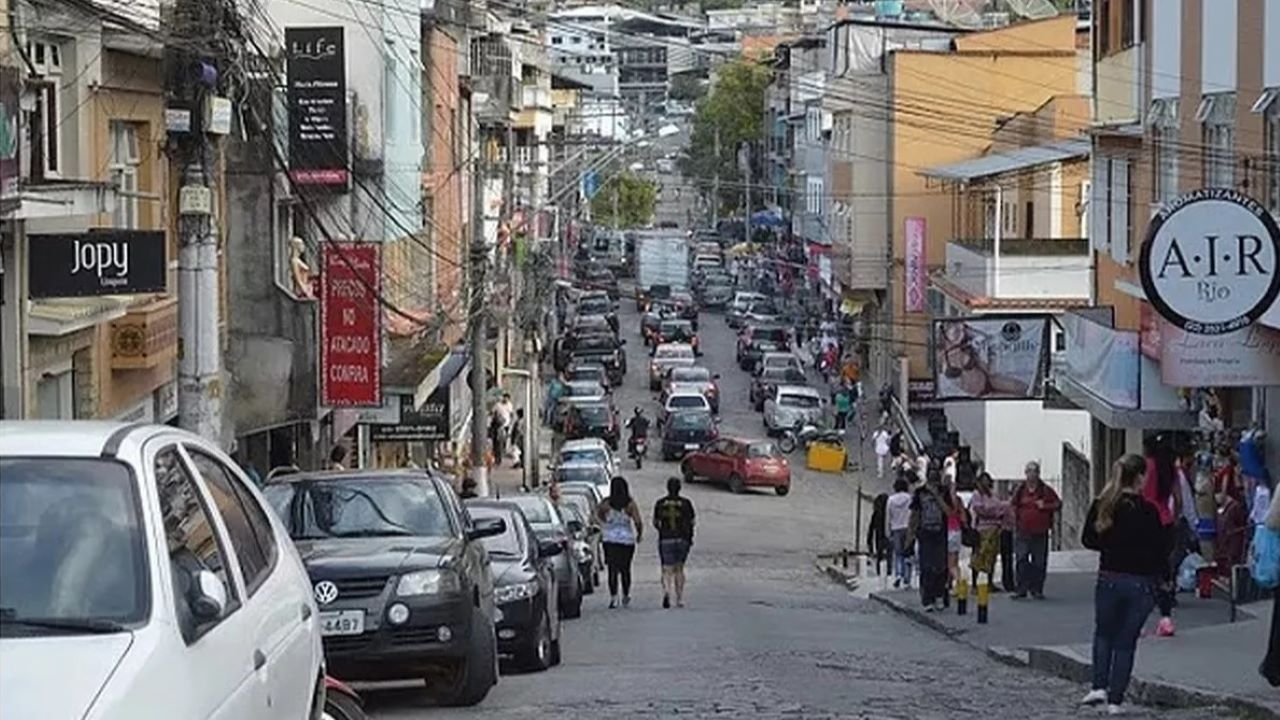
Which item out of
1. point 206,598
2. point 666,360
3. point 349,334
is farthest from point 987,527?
point 666,360

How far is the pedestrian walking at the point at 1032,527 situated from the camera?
86.7 ft

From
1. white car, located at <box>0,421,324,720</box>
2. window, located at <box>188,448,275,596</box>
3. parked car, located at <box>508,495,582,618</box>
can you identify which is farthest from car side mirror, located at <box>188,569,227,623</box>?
parked car, located at <box>508,495,582,618</box>

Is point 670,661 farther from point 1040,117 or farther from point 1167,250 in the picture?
point 1040,117

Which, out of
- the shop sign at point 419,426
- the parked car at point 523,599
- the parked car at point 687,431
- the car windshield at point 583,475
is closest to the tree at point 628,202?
the parked car at point 687,431

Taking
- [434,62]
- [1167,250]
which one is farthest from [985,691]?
[434,62]

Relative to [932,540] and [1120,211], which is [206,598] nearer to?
[932,540]

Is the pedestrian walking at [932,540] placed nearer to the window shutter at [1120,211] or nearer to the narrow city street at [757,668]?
the narrow city street at [757,668]

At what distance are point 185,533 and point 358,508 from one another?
8524mm

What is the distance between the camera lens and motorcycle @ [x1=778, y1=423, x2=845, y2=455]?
64312 mm

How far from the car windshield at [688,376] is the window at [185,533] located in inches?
2597

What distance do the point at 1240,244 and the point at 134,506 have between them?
1506cm

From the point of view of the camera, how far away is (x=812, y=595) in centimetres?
3428

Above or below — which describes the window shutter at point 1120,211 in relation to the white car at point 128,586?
above

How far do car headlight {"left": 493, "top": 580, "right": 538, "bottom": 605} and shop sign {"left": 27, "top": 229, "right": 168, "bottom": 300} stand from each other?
16.6 feet
